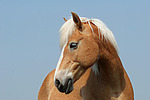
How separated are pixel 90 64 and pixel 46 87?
254 cm

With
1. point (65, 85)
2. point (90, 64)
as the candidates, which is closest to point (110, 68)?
point (90, 64)

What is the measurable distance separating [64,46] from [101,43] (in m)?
0.62

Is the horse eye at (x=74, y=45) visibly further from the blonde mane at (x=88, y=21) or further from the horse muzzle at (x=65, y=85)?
the horse muzzle at (x=65, y=85)

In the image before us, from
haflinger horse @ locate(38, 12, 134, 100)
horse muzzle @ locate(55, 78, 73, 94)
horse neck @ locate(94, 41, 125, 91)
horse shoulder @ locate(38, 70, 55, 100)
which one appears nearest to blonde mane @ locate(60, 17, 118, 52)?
haflinger horse @ locate(38, 12, 134, 100)

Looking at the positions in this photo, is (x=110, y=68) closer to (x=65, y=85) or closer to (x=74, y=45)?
(x=74, y=45)

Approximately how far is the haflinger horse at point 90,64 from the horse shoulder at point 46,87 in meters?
1.58

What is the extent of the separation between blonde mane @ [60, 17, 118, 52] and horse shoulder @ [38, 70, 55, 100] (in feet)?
6.83

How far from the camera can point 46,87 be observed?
22.2 ft

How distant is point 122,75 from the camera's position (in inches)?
191

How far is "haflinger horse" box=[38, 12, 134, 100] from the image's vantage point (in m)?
4.40

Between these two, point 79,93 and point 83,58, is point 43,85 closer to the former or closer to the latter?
point 79,93

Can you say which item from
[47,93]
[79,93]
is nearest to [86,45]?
[79,93]

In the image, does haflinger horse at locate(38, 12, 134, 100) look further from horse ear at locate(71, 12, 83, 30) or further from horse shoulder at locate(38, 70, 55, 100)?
horse shoulder at locate(38, 70, 55, 100)

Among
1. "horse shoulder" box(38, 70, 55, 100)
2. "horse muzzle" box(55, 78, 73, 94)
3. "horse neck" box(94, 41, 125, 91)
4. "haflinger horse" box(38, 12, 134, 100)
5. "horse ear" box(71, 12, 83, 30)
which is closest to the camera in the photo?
"horse muzzle" box(55, 78, 73, 94)
